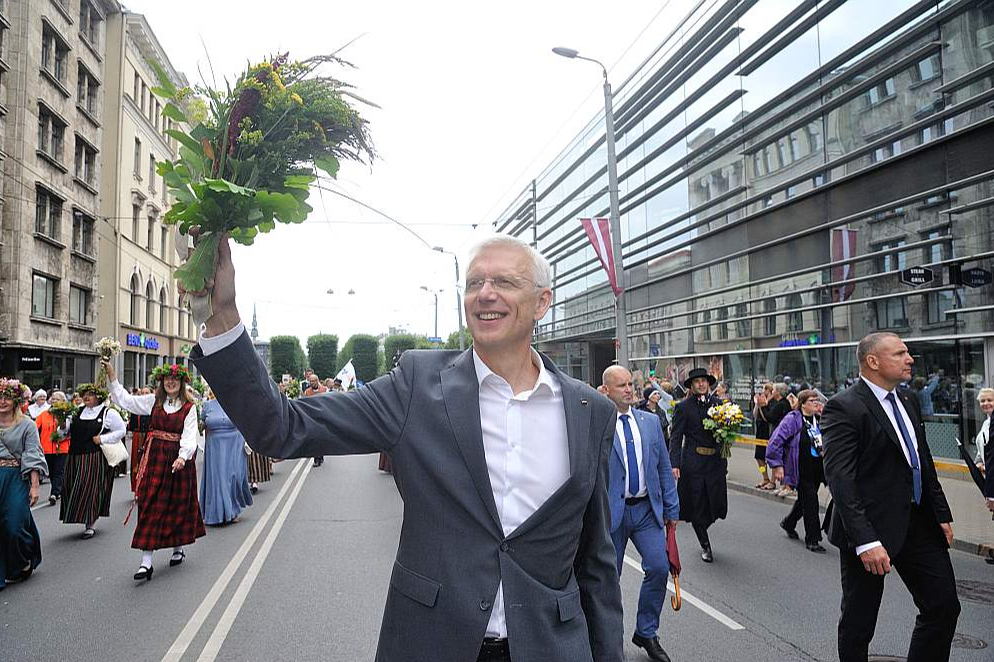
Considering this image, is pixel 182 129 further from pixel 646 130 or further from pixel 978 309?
pixel 646 130

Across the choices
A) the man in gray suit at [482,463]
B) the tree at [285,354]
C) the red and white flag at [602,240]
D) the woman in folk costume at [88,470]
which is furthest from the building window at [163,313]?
the man in gray suit at [482,463]

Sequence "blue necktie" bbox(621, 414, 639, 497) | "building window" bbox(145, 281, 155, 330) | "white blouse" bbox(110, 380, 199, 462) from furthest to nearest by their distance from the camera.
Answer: "building window" bbox(145, 281, 155, 330) < "white blouse" bbox(110, 380, 199, 462) < "blue necktie" bbox(621, 414, 639, 497)

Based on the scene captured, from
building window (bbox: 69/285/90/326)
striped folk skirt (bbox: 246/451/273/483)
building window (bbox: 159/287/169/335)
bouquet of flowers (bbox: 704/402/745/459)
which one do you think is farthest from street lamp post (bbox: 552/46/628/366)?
building window (bbox: 159/287/169/335)

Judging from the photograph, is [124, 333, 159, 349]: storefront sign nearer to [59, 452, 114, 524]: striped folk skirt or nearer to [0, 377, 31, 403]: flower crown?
[59, 452, 114, 524]: striped folk skirt

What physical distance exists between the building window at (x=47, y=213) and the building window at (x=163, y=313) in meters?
13.4

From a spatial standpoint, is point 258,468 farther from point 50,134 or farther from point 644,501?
point 50,134

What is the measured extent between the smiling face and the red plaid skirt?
6556 mm

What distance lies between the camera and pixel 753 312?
2159 cm

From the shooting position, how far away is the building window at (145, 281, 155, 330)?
3916cm

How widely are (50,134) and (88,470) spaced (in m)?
23.2

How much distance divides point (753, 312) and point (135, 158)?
3101 centimetres

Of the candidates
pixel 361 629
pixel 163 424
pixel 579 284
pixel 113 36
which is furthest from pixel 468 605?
pixel 113 36

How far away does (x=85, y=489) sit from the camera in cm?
977

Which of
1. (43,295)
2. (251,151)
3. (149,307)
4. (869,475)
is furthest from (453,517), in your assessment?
(149,307)
